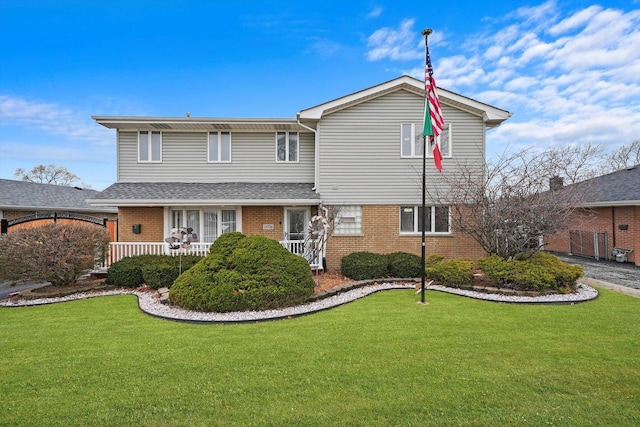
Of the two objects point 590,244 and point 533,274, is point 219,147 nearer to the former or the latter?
point 533,274

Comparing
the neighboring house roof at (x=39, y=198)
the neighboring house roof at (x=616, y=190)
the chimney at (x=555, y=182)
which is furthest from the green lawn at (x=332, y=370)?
the neighboring house roof at (x=39, y=198)

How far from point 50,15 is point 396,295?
17.7 m

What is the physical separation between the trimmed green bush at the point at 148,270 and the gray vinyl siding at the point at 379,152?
5.71m

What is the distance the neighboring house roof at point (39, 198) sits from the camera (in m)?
18.6

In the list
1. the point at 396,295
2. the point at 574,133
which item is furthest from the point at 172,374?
the point at 574,133

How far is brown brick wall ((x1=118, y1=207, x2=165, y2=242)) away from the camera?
515 inches

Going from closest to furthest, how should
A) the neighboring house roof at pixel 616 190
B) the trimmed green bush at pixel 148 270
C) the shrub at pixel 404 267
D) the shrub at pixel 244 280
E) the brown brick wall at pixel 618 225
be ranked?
the shrub at pixel 244 280
the trimmed green bush at pixel 148 270
the shrub at pixel 404 267
the neighboring house roof at pixel 616 190
the brown brick wall at pixel 618 225

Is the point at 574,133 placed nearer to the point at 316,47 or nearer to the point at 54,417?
the point at 316,47

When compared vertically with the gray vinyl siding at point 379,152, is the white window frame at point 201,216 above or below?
below

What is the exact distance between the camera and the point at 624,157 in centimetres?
3262

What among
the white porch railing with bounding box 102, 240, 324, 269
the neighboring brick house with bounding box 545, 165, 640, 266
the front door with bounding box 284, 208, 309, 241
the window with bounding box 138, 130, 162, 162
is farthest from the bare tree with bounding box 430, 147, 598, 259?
the window with bounding box 138, 130, 162, 162

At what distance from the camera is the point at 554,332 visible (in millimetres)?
5898

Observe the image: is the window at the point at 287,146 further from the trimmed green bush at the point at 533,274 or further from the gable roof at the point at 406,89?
the trimmed green bush at the point at 533,274

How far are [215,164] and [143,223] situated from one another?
3777 mm
